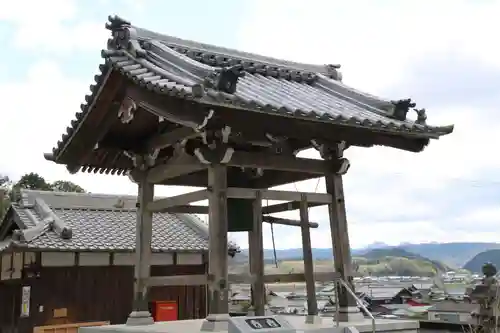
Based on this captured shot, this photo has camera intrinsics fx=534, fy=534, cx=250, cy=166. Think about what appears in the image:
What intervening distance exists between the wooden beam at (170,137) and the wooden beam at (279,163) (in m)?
0.72

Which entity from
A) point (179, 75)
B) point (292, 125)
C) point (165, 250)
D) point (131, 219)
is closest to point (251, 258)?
point (292, 125)

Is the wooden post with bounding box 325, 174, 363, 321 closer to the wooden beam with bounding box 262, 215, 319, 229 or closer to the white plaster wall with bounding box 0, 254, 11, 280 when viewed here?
the wooden beam with bounding box 262, 215, 319, 229

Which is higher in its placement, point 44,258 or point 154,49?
point 154,49

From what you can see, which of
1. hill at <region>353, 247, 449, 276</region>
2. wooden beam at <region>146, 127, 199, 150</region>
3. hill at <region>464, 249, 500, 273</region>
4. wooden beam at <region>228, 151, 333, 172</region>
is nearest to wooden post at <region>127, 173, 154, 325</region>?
wooden beam at <region>146, 127, 199, 150</region>

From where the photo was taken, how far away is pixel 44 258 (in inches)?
616

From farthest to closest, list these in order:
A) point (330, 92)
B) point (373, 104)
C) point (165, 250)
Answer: point (165, 250), point (330, 92), point (373, 104)

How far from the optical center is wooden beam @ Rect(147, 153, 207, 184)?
770cm

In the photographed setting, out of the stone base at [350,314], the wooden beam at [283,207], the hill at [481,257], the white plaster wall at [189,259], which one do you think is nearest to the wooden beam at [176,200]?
the wooden beam at [283,207]

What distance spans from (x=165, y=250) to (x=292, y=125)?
10.7 meters

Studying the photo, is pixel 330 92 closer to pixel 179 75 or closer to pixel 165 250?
pixel 179 75

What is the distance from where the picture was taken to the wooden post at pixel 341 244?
25.9 feet

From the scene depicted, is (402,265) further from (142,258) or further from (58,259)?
(142,258)

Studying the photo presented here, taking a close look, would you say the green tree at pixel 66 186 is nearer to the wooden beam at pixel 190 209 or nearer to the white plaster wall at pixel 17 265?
the white plaster wall at pixel 17 265

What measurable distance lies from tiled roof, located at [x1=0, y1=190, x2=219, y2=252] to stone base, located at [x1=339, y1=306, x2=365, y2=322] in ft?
32.6
